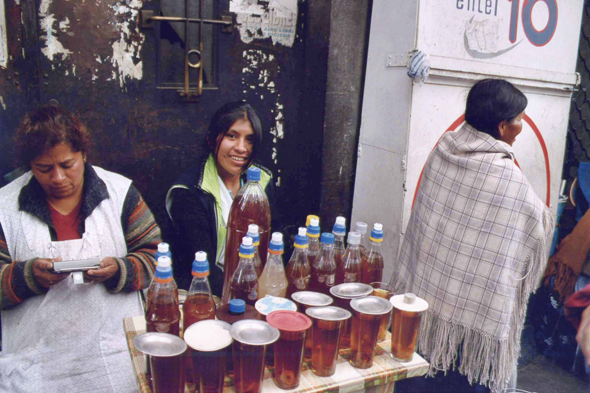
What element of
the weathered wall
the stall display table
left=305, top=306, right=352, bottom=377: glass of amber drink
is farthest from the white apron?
left=305, top=306, right=352, bottom=377: glass of amber drink

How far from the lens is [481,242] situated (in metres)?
2.27

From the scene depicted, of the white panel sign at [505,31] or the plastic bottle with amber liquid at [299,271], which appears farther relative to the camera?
the white panel sign at [505,31]

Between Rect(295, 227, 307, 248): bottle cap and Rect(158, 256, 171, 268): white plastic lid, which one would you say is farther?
Rect(295, 227, 307, 248): bottle cap

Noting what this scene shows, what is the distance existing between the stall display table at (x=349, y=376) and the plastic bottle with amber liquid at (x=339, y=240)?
30cm

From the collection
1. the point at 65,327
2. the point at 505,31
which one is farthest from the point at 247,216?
the point at 505,31

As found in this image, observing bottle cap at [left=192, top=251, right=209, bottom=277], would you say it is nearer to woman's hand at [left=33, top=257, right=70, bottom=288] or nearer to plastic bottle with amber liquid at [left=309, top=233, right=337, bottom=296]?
plastic bottle with amber liquid at [left=309, top=233, right=337, bottom=296]

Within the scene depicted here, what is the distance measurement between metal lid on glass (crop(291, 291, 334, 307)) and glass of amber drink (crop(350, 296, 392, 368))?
9cm

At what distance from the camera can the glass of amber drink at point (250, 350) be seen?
131cm

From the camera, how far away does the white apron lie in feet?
6.70

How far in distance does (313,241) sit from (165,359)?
0.71 m

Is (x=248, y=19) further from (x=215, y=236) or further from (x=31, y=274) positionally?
(x=31, y=274)

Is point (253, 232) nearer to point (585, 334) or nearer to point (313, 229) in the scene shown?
point (313, 229)

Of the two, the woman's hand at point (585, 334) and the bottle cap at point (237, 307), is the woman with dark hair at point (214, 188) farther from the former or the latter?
the woman's hand at point (585, 334)

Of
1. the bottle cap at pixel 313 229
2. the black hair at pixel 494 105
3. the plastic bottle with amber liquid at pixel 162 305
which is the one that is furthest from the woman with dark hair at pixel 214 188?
the black hair at pixel 494 105
